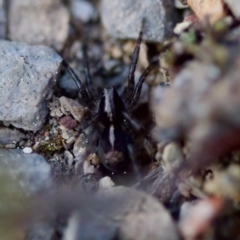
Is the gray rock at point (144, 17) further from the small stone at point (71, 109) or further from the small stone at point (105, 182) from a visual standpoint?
the small stone at point (105, 182)

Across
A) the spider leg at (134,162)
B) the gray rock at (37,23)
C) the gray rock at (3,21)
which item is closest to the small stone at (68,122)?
the spider leg at (134,162)

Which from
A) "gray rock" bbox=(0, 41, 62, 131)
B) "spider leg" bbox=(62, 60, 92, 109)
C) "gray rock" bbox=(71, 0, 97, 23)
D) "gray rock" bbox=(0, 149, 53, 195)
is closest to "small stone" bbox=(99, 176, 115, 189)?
"gray rock" bbox=(0, 149, 53, 195)

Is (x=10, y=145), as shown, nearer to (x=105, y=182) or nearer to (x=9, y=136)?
(x=9, y=136)

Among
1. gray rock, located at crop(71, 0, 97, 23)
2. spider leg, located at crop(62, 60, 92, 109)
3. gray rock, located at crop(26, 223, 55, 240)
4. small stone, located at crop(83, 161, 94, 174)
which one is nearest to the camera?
gray rock, located at crop(26, 223, 55, 240)

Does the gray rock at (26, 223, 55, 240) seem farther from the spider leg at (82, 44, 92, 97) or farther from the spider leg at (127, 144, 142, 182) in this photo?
the spider leg at (82, 44, 92, 97)

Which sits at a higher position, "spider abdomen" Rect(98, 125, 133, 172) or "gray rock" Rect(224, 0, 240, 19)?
"gray rock" Rect(224, 0, 240, 19)

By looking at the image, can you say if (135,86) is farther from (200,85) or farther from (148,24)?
(200,85)
